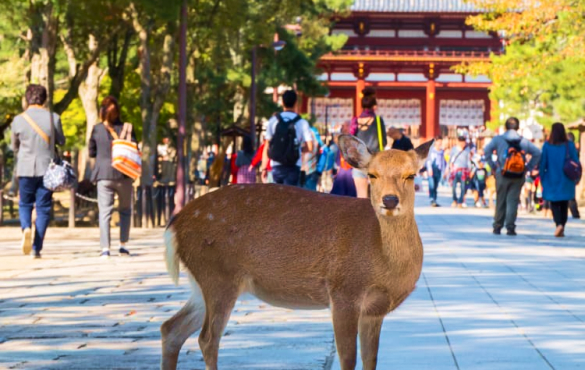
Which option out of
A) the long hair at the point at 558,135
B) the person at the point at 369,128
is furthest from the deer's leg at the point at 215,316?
the long hair at the point at 558,135

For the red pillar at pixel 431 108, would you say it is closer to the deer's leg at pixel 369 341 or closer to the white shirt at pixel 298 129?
the white shirt at pixel 298 129

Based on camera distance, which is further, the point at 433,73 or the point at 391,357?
the point at 433,73

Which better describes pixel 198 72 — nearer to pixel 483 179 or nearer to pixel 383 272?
pixel 483 179

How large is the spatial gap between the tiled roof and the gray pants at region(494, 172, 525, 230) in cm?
5523

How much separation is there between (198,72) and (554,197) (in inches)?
953

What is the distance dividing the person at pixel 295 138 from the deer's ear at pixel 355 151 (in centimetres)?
713

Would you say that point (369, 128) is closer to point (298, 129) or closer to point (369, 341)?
point (298, 129)

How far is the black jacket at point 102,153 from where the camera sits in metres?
13.7

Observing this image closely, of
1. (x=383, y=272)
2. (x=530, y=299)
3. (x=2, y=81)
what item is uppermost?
(x=2, y=81)

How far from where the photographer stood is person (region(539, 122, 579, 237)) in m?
18.6

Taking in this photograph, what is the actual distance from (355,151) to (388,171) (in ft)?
0.81

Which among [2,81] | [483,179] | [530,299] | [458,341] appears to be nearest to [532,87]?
[483,179]

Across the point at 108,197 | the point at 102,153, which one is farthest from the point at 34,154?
the point at 108,197

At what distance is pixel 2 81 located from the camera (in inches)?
939
